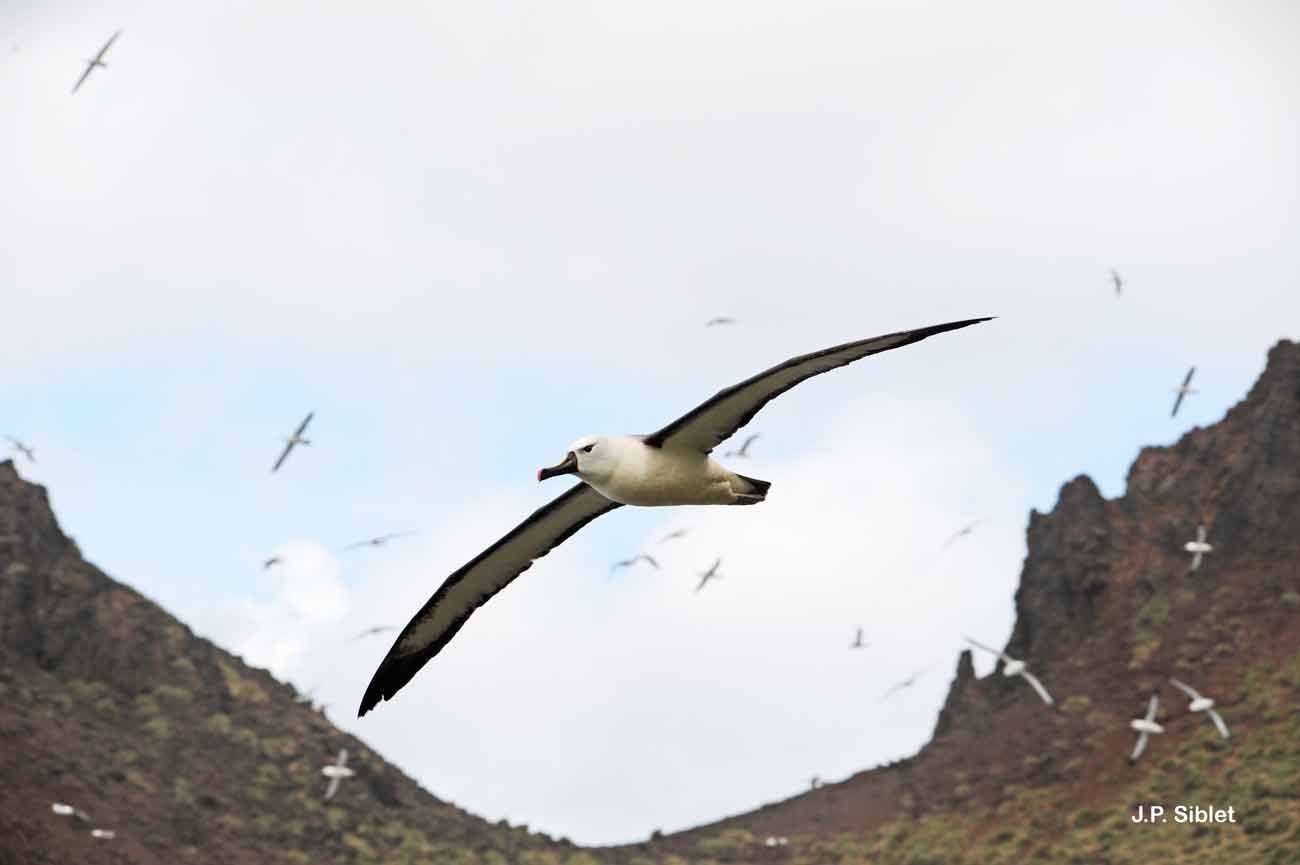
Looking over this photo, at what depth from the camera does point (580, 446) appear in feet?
54.1

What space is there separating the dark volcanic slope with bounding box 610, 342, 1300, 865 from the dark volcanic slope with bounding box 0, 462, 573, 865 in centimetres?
905

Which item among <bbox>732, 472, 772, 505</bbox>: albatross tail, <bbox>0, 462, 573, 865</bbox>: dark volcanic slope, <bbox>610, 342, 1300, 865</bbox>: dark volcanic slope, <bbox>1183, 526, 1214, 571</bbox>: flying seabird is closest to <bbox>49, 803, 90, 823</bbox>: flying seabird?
<bbox>0, 462, 573, 865</bbox>: dark volcanic slope

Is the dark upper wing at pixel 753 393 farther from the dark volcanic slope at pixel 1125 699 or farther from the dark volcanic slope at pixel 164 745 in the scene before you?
the dark volcanic slope at pixel 164 745

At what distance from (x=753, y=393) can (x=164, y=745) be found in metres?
44.7

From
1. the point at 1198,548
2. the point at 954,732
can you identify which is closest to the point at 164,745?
the point at 954,732

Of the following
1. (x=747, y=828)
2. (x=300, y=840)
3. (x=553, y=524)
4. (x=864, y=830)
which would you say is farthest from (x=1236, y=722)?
(x=553, y=524)

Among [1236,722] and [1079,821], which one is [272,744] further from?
[1236,722]

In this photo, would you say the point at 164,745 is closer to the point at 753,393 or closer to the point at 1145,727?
the point at 1145,727

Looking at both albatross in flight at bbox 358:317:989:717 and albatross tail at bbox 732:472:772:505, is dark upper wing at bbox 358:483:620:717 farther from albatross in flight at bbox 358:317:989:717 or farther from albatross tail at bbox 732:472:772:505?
albatross tail at bbox 732:472:772:505

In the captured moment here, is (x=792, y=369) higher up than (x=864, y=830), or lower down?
lower down

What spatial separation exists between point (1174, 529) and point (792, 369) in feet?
185

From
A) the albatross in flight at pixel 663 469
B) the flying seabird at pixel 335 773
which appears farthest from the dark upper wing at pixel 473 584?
the flying seabird at pixel 335 773

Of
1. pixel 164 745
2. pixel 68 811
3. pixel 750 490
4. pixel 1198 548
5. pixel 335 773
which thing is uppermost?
pixel 1198 548

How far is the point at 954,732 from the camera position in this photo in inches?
2655
